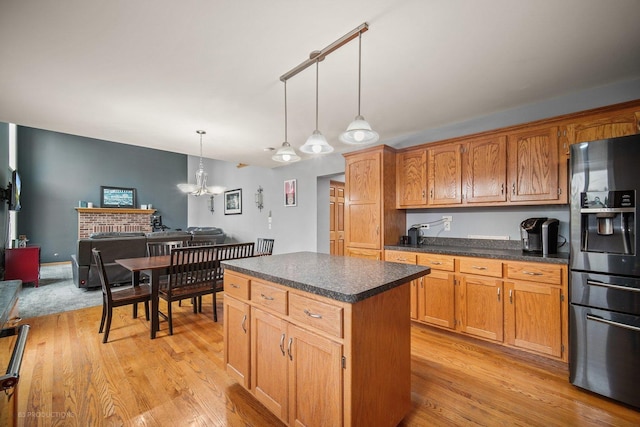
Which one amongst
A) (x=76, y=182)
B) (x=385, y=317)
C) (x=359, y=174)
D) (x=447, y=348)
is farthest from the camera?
(x=76, y=182)

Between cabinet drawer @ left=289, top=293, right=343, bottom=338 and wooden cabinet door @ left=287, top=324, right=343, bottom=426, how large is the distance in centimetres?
5

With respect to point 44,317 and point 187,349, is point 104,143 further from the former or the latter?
point 187,349

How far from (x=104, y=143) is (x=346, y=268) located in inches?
363

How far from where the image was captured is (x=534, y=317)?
7.76ft

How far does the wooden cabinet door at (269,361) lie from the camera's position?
1.55 meters

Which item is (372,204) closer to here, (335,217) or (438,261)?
(438,261)

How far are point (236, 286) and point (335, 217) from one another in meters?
3.66

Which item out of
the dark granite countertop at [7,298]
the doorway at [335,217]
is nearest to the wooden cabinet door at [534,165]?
the doorway at [335,217]

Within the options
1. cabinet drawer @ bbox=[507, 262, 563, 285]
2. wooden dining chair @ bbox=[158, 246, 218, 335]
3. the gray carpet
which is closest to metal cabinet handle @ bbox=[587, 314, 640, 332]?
A: cabinet drawer @ bbox=[507, 262, 563, 285]

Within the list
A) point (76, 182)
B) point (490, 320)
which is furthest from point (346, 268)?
point (76, 182)

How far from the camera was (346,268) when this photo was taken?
183cm

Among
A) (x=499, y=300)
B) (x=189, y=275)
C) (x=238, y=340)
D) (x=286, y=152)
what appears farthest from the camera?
(x=189, y=275)

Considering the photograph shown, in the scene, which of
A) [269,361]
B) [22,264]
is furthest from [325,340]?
[22,264]

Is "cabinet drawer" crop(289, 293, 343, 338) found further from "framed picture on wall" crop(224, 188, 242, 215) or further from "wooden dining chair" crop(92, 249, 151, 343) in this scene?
"framed picture on wall" crop(224, 188, 242, 215)
